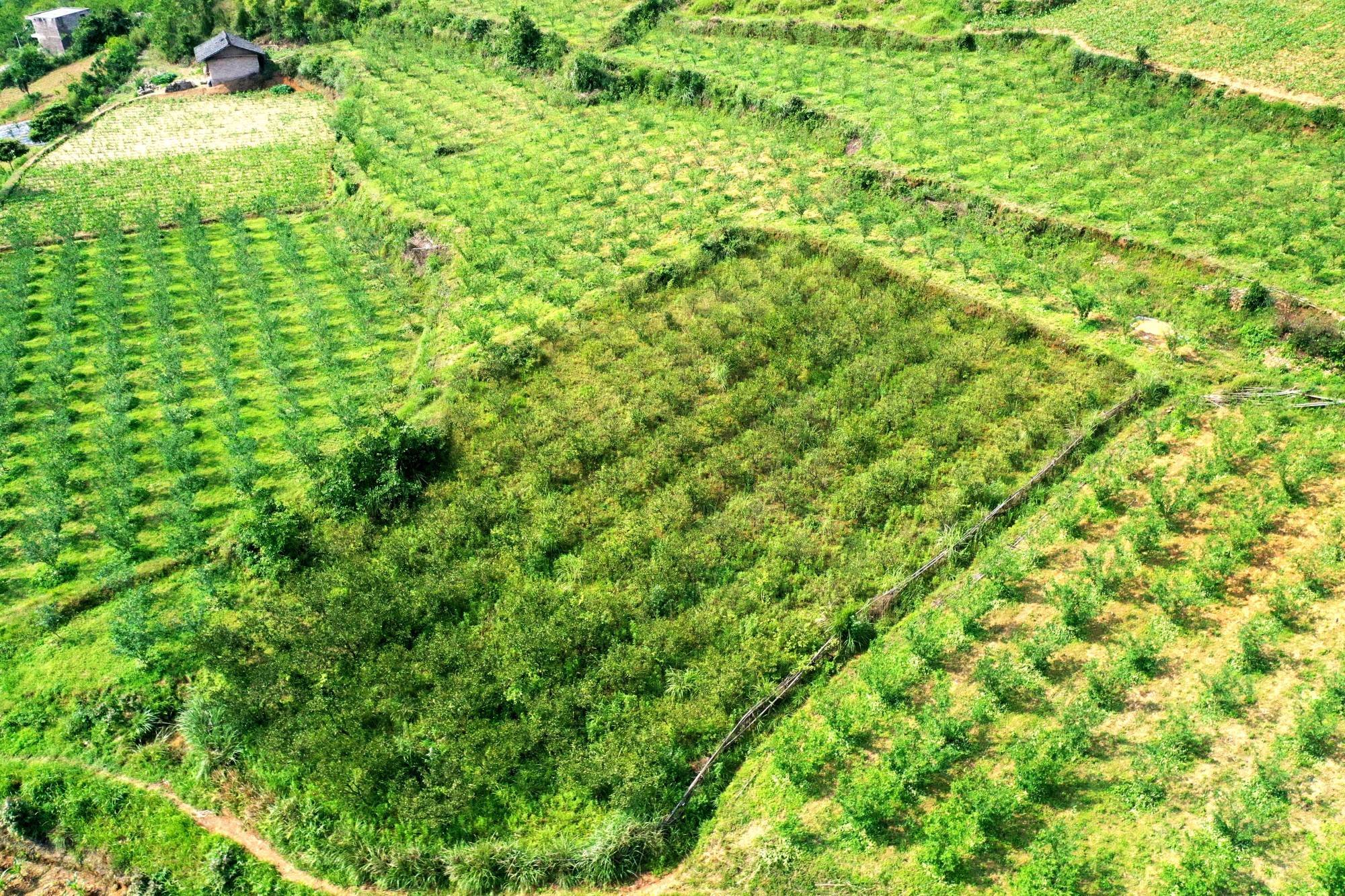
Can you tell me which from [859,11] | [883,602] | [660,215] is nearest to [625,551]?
[883,602]

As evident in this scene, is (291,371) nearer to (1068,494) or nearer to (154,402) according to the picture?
(154,402)

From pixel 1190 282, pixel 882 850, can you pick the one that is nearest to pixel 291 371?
pixel 882 850

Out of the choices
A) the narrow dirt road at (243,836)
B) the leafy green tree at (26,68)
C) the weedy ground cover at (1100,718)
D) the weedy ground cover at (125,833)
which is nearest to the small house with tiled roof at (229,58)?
the leafy green tree at (26,68)

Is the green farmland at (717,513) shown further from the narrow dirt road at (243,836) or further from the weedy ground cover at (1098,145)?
the weedy ground cover at (1098,145)

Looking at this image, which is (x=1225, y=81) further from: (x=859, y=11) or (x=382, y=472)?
(x=382, y=472)

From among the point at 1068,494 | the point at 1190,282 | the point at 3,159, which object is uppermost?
the point at 1190,282

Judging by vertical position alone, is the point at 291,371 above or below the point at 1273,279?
below
